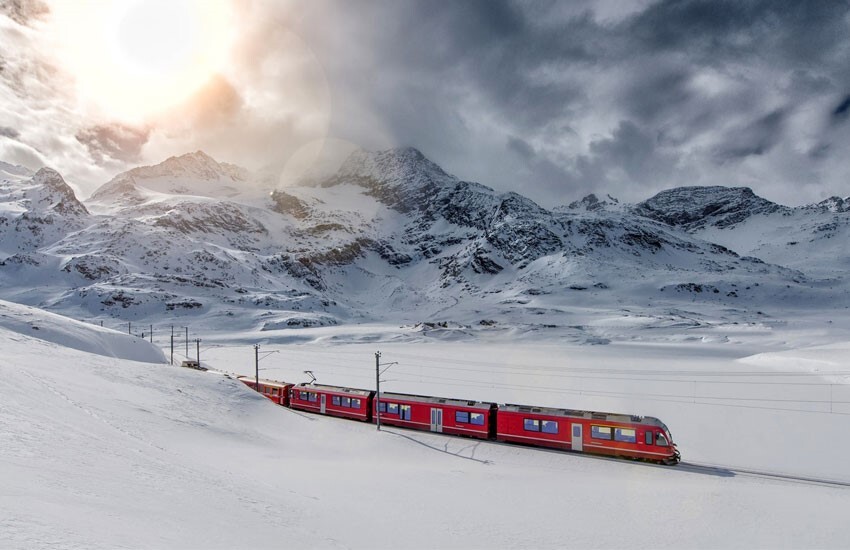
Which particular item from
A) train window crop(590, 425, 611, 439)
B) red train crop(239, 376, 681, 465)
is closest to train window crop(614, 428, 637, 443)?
red train crop(239, 376, 681, 465)

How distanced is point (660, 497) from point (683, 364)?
2100 inches

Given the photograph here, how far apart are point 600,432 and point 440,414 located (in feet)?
37.3

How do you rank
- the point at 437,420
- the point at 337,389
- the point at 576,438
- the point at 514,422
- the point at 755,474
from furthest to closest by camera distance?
the point at 337,389 → the point at 437,420 → the point at 514,422 → the point at 576,438 → the point at 755,474

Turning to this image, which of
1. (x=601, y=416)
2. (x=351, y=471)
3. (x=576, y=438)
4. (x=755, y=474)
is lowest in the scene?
(x=755, y=474)

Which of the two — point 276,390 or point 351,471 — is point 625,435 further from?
point 276,390

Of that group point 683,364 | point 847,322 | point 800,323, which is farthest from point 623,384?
point 847,322

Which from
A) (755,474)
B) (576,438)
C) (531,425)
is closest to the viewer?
(755,474)

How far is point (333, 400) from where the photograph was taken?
136 feet

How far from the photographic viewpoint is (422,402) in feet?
119

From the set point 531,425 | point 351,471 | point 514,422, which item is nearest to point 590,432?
point 531,425

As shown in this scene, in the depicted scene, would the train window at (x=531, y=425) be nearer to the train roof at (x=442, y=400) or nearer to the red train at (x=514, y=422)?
the red train at (x=514, y=422)

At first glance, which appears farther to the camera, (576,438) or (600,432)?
(576,438)

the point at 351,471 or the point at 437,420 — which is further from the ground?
the point at 351,471

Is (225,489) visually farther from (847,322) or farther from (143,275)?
(143,275)
